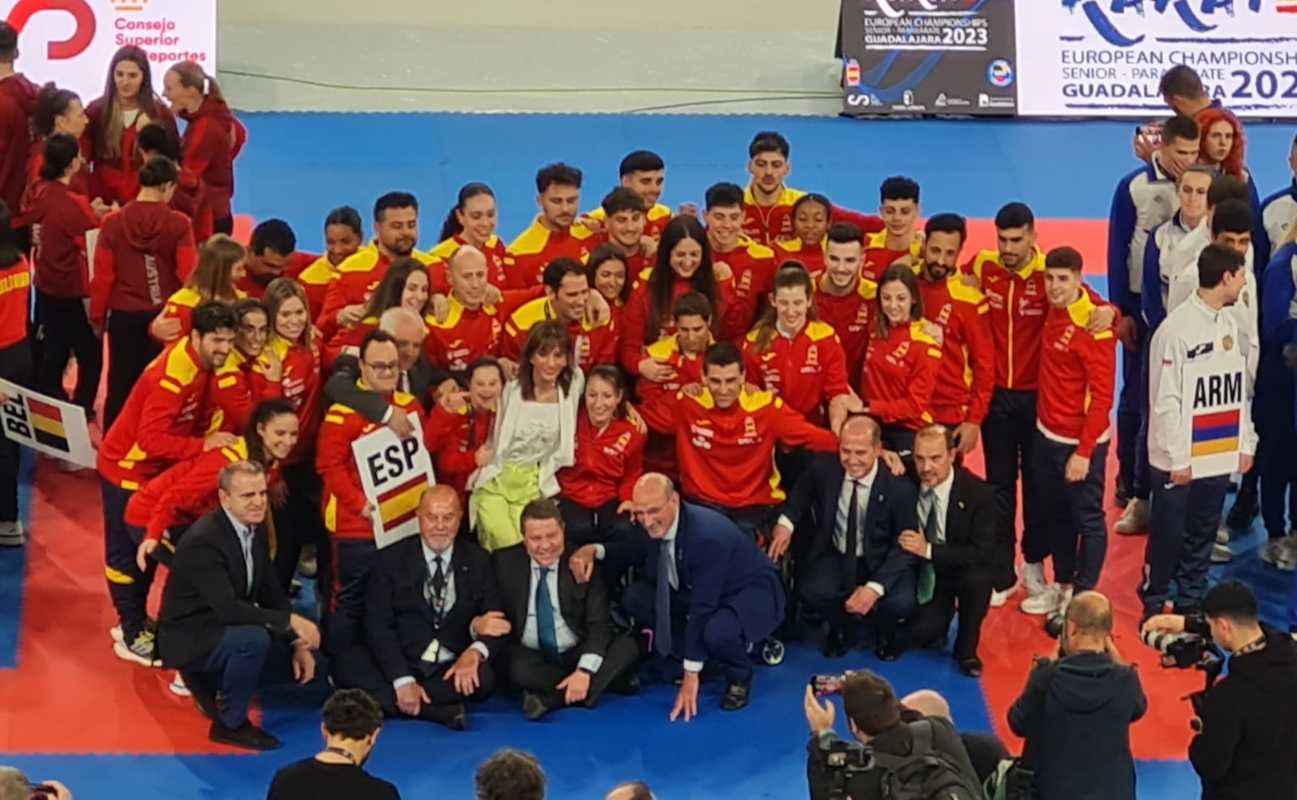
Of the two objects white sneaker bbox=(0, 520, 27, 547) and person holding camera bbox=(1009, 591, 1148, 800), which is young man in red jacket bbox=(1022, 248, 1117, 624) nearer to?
person holding camera bbox=(1009, 591, 1148, 800)

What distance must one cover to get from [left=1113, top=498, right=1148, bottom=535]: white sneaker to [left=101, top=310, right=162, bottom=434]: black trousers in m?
5.70

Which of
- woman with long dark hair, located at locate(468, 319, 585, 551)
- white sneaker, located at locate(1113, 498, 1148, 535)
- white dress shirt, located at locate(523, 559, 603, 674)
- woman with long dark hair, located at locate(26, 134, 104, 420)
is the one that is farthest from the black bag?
woman with long dark hair, located at locate(26, 134, 104, 420)

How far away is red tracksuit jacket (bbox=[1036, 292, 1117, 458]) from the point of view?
1049cm

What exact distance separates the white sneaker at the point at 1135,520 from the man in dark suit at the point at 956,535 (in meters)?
1.84

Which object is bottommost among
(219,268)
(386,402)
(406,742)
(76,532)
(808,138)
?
(406,742)

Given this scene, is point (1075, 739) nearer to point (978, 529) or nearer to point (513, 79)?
point (978, 529)

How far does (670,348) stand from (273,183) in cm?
664

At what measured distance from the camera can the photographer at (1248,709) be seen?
7770 millimetres

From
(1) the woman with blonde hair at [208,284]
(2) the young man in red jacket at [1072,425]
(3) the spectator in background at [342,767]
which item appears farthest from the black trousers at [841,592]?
(3) the spectator in background at [342,767]

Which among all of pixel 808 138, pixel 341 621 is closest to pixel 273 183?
pixel 808 138

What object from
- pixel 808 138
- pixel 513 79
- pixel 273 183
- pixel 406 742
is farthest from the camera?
pixel 513 79

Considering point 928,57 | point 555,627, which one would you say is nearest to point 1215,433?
point 555,627

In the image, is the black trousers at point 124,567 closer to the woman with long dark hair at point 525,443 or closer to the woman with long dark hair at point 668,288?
the woman with long dark hair at point 525,443

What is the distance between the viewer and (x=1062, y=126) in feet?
59.3
